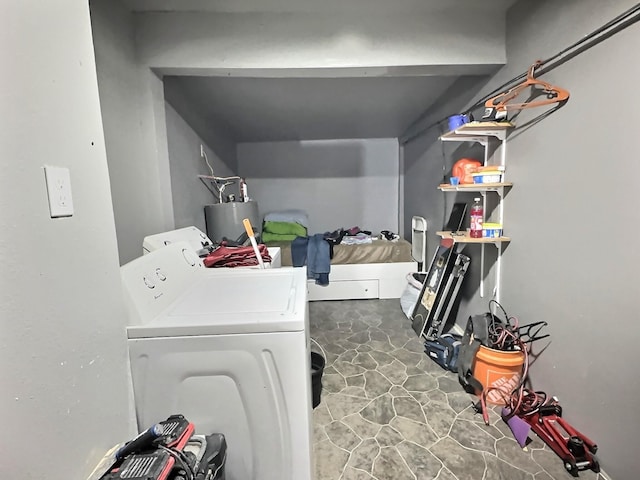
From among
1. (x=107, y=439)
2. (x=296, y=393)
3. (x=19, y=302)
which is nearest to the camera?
(x=19, y=302)

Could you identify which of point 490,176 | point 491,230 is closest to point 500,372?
point 491,230

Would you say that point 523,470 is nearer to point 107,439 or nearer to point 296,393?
point 296,393

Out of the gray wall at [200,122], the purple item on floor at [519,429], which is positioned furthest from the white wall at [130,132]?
the purple item on floor at [519,429]

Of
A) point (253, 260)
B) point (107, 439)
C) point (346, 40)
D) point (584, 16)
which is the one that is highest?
point (346, 40)

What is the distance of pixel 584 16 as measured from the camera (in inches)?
55.6

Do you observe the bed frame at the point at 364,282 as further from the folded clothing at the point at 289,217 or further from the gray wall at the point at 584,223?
the gray wall at the point at 584,223

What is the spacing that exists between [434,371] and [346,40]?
7.60 ft

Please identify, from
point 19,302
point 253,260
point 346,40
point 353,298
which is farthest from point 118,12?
point 353,298

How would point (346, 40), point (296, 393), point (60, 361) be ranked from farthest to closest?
point (346, 40), point (296, 393), point (60, 361)

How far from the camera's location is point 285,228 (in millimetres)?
4098

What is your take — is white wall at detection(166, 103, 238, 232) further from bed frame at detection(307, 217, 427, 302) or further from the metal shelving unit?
the metal shelving unit

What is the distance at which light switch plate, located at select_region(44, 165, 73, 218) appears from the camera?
706 millimetres

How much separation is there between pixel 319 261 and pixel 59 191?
9.58 feet

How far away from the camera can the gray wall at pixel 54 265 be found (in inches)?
23.8
